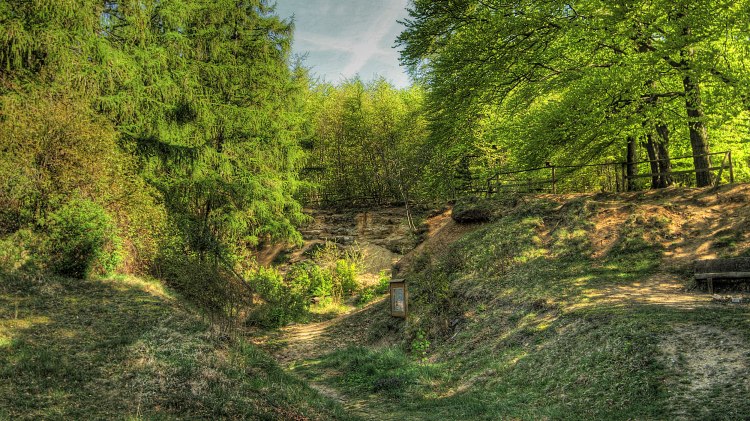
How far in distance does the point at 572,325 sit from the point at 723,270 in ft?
12.0

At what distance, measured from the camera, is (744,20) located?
12.2m

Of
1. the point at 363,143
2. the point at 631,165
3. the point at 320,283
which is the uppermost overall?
the point at 363,143

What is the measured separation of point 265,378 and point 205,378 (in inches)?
56.2

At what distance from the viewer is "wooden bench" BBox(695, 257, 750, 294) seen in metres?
10.1

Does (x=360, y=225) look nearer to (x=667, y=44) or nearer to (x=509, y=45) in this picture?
(x=509, y=45)

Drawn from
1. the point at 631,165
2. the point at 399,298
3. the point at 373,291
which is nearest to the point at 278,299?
the point at 373,291

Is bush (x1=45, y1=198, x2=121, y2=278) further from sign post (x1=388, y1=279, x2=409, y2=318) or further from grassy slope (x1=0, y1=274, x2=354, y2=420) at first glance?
sign post (x1=388, y1=279, x2=409, y2=318)

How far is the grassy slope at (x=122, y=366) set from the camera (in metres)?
6.58

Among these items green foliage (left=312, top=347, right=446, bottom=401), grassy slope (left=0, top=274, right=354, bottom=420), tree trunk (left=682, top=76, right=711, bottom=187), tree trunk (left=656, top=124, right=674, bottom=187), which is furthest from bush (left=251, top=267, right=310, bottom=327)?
tree trunk (left=682, top=76, right=711, bottom=187)

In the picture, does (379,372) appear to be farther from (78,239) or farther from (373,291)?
(373,291)

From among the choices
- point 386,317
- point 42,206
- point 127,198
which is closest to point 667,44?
point 386,317

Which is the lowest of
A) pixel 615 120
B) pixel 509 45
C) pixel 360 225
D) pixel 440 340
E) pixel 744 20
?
pixel 440 340

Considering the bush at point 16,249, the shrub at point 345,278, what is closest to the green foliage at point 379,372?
the bush at point 16,249

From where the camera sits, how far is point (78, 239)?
13.1 metres
